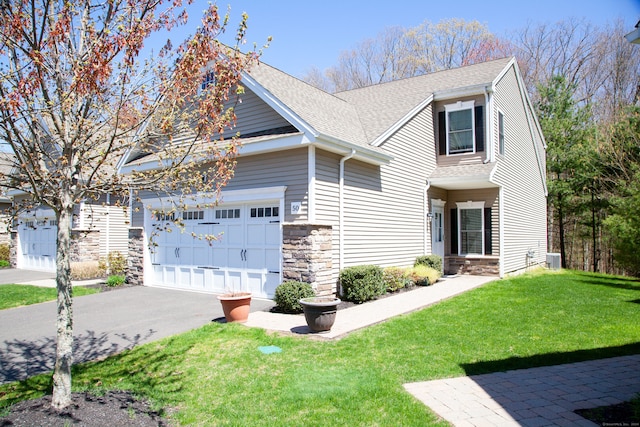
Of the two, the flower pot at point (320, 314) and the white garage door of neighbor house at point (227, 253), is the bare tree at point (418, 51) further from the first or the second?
the flower pot at point (320, 314)

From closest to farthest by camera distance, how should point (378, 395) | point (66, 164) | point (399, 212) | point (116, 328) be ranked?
point (66, 164)
point (378, 395)
point (116, 328)
point (399, 212)

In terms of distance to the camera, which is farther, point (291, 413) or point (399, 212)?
point (399, 212)

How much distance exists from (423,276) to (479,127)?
5.80 meters

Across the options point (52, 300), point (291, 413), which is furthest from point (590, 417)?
point (52, 300)

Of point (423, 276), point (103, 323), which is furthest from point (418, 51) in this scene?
point (103, 323)

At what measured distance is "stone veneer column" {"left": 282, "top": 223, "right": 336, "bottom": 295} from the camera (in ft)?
31.5

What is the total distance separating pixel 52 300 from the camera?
11.4 meters

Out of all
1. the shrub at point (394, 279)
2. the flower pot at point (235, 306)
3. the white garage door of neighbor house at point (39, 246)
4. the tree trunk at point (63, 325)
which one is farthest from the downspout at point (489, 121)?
the white garage door of neighbor house at point (39, 246)

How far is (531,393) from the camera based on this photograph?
4.80m

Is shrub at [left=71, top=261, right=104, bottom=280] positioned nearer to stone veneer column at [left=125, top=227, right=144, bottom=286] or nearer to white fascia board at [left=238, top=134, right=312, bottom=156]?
stone veneer column at [left=125, top=227, right=144, bottom=286]

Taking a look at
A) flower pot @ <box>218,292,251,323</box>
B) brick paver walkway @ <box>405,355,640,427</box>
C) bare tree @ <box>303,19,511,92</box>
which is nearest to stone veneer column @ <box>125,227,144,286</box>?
flower pot @ <box>218,292,251,323</box>

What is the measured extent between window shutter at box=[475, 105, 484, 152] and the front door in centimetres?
255

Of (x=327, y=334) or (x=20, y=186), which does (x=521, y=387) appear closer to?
(x=327, y=334)

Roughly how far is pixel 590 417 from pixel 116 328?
762cm
